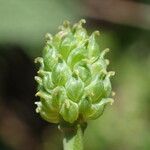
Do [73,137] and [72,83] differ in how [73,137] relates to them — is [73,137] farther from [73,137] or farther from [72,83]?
[72,83]

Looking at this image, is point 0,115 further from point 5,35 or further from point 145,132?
point 5,35

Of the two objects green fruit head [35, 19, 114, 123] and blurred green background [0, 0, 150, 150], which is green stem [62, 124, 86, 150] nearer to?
green fruit head [35, 19, 114, 123]

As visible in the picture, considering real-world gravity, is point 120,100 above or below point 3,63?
below

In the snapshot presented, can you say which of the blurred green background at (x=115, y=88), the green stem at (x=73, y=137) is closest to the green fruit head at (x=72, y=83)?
the green stem at (x=73, y=137)

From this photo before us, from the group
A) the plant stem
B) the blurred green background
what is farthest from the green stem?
the blurred green background

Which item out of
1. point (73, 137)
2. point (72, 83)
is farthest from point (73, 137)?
point (72, 83)

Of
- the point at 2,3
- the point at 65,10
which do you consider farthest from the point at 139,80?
the point at 2,3
